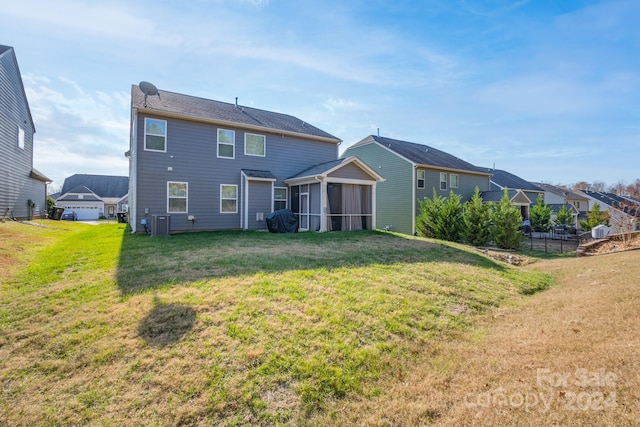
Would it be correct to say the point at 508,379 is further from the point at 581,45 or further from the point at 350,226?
the point at 581,45

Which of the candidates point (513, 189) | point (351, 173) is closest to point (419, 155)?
point (351, 173)

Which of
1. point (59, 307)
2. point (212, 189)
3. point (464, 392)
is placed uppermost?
point (212, 189)

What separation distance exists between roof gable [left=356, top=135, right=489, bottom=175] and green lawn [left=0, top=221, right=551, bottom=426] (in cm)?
1479

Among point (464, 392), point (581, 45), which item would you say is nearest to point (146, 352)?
point (464, 392)

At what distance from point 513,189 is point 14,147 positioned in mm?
36606

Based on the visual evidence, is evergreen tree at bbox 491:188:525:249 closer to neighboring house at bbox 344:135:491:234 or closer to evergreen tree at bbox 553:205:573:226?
neighboring house at bbox 344:135:491:234

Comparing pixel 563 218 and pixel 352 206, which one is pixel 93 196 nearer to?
pixel 352 206

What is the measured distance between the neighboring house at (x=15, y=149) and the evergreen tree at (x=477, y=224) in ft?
74.6

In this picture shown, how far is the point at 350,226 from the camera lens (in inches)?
551

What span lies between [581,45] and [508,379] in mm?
13168

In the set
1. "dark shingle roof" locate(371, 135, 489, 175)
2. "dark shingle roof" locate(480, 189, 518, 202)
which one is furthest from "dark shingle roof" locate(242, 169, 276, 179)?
"dark shingle roof" locate(480, 189, 518, 202)

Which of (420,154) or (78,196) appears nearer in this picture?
(420,154)

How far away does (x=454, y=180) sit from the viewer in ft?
74.0

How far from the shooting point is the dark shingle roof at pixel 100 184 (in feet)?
158
